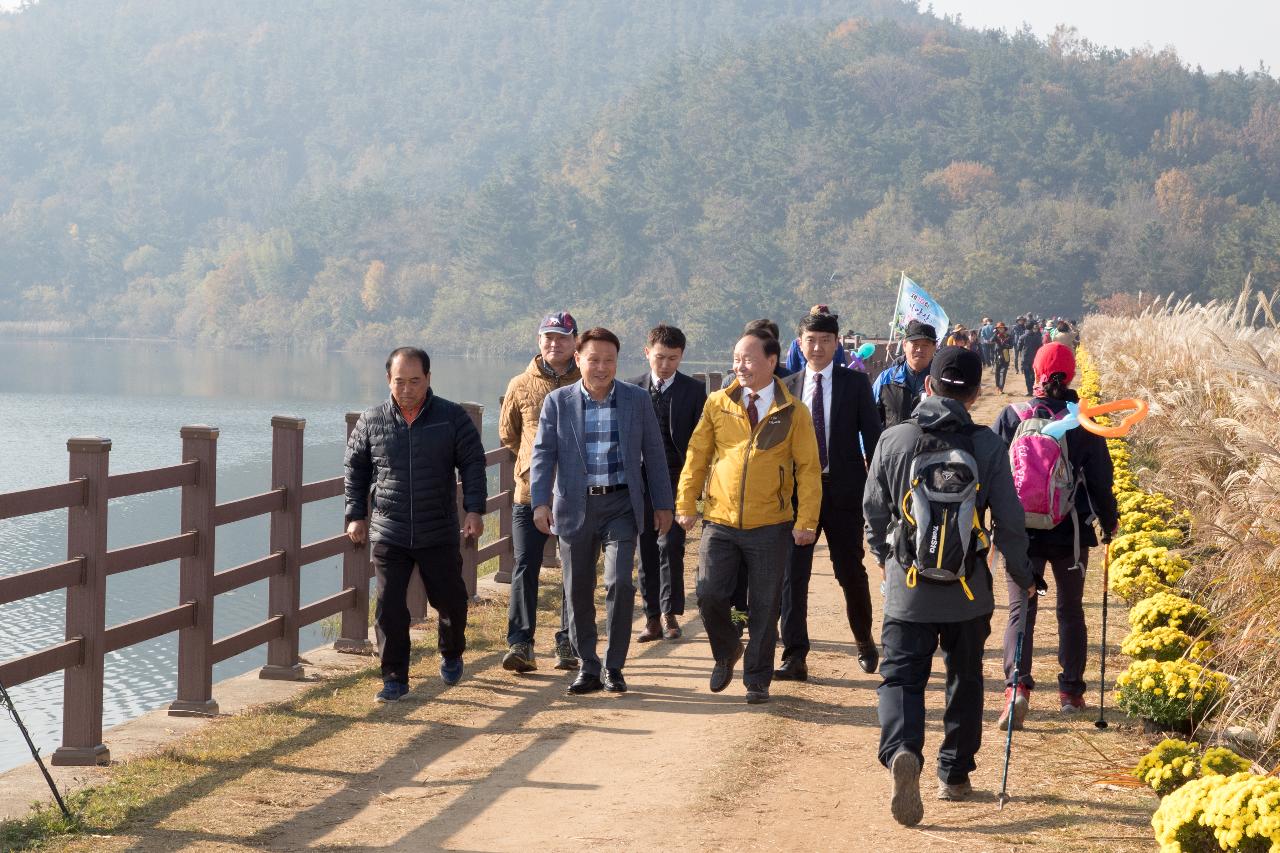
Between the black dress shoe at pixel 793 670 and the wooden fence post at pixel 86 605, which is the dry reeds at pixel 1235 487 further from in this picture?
the wooden fence post at pixel 86 605

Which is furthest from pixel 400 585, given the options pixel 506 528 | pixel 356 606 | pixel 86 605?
pixel 506 528

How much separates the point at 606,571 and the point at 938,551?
2.24m

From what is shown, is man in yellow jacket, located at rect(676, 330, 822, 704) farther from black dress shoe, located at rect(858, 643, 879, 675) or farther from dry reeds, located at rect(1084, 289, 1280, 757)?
dry reeds, located at rect(1084, 289, 1280, 757)

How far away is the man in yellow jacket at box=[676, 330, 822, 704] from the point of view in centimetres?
698

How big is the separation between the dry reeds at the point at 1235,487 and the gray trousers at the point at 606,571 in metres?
2.66

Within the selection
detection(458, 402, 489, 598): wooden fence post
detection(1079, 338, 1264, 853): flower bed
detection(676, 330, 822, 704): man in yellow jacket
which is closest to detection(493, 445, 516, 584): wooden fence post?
detection(458, 402, 489, 598): wooden fence post

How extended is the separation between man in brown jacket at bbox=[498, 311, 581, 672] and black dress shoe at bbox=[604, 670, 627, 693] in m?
0.58

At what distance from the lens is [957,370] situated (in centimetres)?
566

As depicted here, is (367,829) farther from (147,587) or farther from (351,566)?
(147,587)

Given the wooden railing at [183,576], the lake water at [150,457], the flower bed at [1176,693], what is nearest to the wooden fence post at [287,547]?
the wooden railing at [183,576]

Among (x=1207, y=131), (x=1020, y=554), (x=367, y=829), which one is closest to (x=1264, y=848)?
(x=1020, y=554)

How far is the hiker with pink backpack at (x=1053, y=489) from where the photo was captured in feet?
21.3

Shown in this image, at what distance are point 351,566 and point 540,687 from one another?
1712 millimetres

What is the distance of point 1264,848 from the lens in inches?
186
